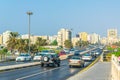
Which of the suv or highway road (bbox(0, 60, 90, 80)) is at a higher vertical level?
the suv

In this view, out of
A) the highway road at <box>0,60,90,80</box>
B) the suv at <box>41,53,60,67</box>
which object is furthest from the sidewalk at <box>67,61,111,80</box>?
the suv at <box>41,53,60,67</box>

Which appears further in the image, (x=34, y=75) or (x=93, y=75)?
(x=34, y=75)

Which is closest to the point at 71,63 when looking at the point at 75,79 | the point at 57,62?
the point at 57,62

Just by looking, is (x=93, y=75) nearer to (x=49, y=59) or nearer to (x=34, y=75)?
(x=34, y=75)

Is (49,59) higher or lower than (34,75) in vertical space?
higher

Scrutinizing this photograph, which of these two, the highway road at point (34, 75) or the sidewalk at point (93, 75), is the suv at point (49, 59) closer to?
the highway road at point (34, 75)

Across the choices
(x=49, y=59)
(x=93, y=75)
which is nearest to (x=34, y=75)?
(x=93, y=75)

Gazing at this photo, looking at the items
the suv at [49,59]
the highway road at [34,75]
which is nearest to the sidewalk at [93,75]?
the highway road at [34,75]

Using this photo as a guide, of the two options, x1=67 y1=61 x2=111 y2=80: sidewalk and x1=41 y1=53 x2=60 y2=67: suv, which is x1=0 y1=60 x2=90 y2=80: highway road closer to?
x1=67 y1=61 x2=111 y2=80: sidewalk

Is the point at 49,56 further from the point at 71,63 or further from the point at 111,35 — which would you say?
the point at 111,35

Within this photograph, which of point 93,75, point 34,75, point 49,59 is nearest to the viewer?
point 93,75

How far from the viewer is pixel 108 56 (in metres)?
61.8

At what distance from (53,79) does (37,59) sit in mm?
37664

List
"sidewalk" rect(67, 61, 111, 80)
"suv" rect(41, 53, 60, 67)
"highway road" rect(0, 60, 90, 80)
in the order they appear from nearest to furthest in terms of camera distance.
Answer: "sidewalk" rect(67, 61, 111, 80), "highway road" rect(0, 60, 90, 80), "suv" rect(41, 53, 60, 67)
